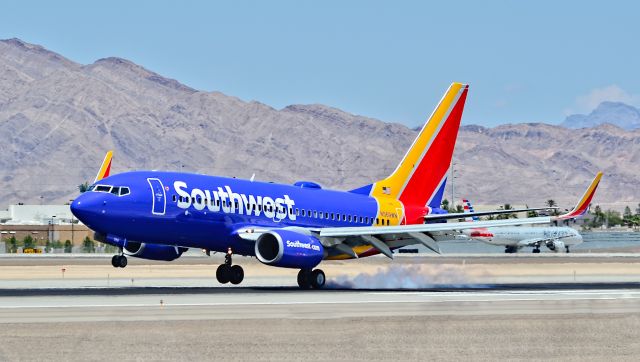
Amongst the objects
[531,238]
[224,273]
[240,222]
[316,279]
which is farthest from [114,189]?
[531,238]

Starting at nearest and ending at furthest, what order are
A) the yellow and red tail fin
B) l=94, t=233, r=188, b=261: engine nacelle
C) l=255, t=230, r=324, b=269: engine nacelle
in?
l=255, t=230, r=324, b=269: engine nacelle → l=94, t=233, r=188, b=261: engine nacelle → the yellow and red tail fin

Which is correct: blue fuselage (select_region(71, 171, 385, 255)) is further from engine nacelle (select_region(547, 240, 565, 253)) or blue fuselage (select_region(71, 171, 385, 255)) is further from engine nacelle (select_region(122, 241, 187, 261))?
engine nacelle (select_region(547, 240, 565, 253))

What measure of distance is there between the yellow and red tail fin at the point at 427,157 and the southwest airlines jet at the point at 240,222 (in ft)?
5.47

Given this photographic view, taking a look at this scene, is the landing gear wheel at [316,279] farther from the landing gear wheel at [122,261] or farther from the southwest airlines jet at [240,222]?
the landing gear wheel at [122,261]

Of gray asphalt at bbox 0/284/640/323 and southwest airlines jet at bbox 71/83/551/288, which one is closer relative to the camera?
gray asphalt at bbox 0/284/640/323

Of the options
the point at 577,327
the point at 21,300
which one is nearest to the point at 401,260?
the point at 21,300

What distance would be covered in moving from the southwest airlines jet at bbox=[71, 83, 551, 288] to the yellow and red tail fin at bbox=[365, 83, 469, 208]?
65.6 inches

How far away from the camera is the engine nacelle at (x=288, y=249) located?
1901 inches

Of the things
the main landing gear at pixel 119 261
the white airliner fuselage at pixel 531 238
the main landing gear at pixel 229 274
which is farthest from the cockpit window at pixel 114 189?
the white airliner fuselage at pixel 531 238

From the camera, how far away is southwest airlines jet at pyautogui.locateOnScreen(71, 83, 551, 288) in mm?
47469

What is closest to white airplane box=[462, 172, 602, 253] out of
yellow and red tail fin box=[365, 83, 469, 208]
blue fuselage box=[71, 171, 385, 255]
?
yellow and red tail fin box=[365, 83, 469, 208]

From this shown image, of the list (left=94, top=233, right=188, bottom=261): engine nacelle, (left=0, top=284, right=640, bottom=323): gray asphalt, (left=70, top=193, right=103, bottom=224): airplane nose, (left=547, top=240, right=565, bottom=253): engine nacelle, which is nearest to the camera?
(left=0, top=284, right=640, bottom=323): gray asphalt

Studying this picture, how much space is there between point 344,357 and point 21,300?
718 inches

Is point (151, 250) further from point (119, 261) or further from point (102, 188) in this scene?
point (102, 188)
